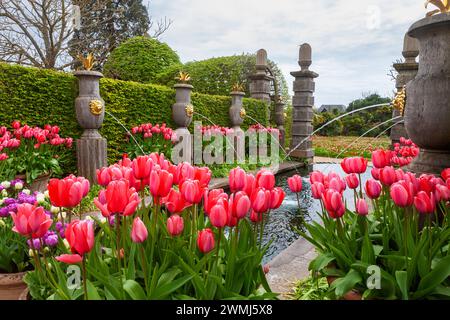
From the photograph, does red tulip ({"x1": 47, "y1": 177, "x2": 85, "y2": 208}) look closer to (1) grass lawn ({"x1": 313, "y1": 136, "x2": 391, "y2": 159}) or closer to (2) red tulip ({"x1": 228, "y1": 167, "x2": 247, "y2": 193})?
(2) red tulip ({"x1": 228, "y1": 167, "x2": 247, "y2": 193})

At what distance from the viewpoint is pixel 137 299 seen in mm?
1202

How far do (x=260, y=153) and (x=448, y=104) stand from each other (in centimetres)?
907

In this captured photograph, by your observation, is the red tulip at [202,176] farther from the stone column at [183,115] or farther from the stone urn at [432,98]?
the stone column at [183,115]

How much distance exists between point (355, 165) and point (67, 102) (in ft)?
16.8

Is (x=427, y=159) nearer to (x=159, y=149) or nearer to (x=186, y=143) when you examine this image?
(x=159, y=149)

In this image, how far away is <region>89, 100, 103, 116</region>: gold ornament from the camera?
563 centimetres

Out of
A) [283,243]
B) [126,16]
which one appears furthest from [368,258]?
[126,16]

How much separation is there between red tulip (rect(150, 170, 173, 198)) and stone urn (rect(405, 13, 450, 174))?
6.64ft

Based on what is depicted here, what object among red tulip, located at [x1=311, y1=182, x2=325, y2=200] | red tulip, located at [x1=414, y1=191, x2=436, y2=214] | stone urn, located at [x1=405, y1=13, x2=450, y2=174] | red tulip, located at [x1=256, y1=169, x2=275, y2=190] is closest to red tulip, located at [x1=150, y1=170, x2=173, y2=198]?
red tulip, located at [x1=256, y1=169, x2=275, y2=190]

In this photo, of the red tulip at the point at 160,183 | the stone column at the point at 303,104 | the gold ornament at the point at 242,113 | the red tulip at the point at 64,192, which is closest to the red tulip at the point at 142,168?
the red tulip at the point at 160,183

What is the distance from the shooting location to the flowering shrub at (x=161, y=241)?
118cm

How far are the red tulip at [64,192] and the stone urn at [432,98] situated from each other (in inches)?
91.6

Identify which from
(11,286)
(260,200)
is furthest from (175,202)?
(11,286)

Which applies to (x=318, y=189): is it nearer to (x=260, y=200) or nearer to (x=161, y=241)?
(x=260, y=200)
